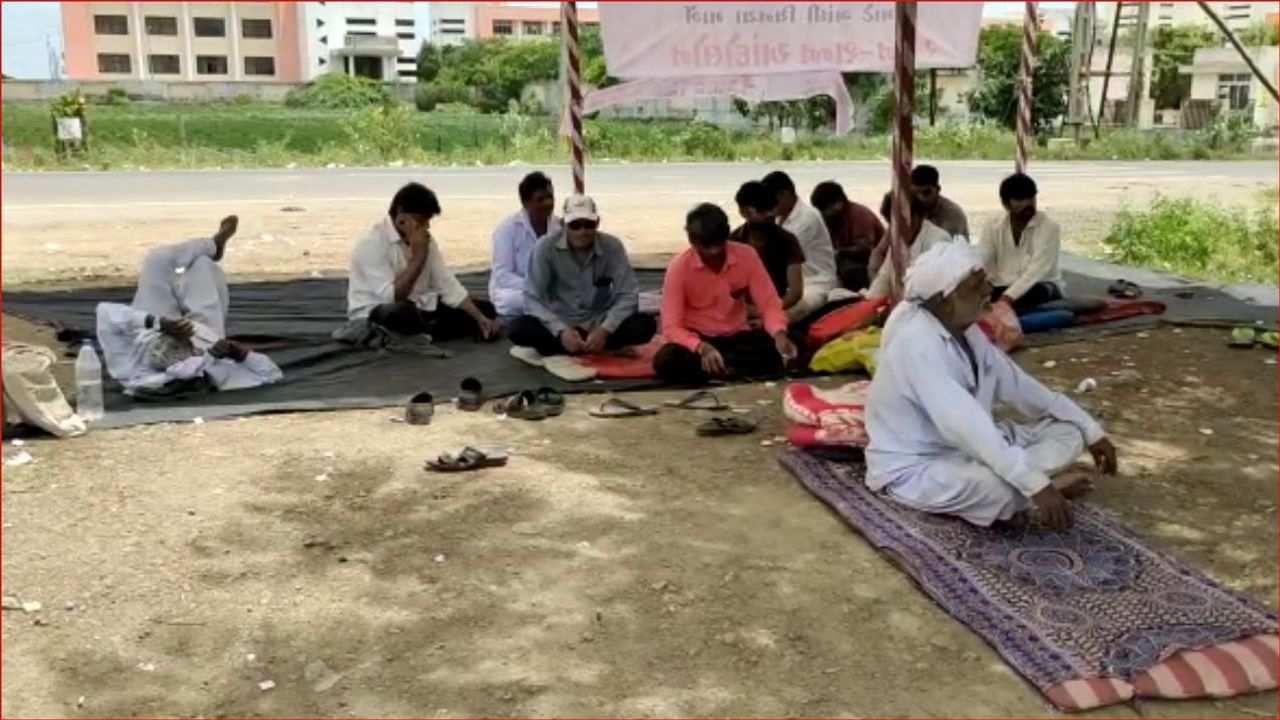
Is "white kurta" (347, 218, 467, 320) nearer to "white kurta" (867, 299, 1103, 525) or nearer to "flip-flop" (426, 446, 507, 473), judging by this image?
"flip-flop" (426, 446, 507, 473)

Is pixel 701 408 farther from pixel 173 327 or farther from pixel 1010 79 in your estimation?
pixel 1010 79

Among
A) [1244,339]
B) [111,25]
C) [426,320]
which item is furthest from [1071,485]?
[111,25]

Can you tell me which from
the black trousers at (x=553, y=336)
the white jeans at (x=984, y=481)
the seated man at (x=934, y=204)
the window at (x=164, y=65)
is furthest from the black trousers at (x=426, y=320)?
the window at (x=164, y=65)

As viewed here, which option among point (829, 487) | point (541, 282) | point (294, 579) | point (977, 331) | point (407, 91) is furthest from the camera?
point (407, 91)

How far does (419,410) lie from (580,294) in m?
1.37

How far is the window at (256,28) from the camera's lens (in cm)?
5478

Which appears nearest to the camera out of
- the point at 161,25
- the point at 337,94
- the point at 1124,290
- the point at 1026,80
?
the point at 1124,290

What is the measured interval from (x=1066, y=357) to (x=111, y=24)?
52.6 meters

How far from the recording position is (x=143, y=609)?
320cm

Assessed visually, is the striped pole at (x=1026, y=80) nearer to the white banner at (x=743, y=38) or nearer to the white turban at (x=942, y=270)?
the white banner at (x=743, y=38)

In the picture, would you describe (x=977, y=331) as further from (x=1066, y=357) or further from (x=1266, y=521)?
(x=1066, y=357)

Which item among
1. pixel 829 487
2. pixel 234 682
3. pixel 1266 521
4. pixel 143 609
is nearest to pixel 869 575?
pixel 829 487

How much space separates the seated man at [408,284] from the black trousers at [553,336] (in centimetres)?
55

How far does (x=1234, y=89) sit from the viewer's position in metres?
40.6
